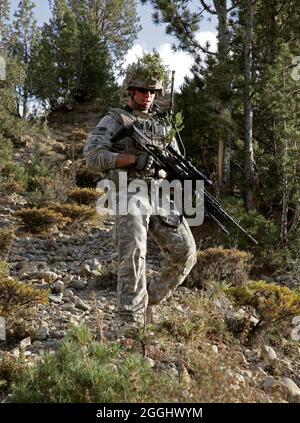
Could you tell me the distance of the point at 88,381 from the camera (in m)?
2.92

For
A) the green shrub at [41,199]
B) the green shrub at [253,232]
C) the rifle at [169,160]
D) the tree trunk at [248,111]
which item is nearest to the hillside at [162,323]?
the green shrub at [253,232]

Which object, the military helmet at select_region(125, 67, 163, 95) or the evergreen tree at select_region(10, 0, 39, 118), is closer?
the military helmet at select_region(125, 67, 163, 95)

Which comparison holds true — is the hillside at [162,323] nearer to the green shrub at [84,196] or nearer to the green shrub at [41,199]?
the green shrub at [41,199]

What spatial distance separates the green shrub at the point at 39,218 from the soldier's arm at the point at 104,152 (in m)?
4.77

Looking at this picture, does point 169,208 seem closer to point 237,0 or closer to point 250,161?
point 250,161

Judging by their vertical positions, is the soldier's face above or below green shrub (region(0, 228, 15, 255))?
above

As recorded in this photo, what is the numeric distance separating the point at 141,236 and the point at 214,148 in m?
6.72

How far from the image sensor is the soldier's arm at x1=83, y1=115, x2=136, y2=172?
4.25 meters

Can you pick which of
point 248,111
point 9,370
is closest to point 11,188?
point 248,111
